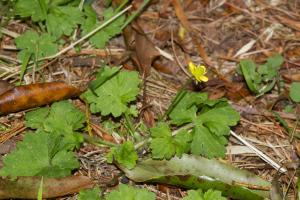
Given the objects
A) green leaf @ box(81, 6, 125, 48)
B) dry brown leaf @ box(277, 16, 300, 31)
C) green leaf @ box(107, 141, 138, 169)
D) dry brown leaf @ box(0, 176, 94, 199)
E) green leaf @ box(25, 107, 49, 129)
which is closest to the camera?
dry brown leaf @ box(0, 176, 94, 199)

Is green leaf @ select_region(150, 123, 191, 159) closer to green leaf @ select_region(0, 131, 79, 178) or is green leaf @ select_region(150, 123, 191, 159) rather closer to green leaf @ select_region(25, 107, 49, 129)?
green leaf @ select_region(0, 131, 79, 178)

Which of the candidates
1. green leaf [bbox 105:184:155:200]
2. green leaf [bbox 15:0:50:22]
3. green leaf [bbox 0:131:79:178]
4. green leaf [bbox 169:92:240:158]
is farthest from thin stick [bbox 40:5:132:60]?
green leaf [bbox 105:184:155:200]

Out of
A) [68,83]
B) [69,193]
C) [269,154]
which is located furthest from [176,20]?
[69,193]

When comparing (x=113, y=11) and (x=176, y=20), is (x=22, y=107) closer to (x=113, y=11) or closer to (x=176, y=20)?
(x=113, y=11)

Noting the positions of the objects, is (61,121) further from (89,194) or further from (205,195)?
(205,195)

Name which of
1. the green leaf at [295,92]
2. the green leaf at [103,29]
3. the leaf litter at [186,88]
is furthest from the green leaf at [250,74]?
the green leaf at [103,29]

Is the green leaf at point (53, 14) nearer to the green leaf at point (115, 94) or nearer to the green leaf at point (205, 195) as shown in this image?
the green leaf at point (115, 94)
